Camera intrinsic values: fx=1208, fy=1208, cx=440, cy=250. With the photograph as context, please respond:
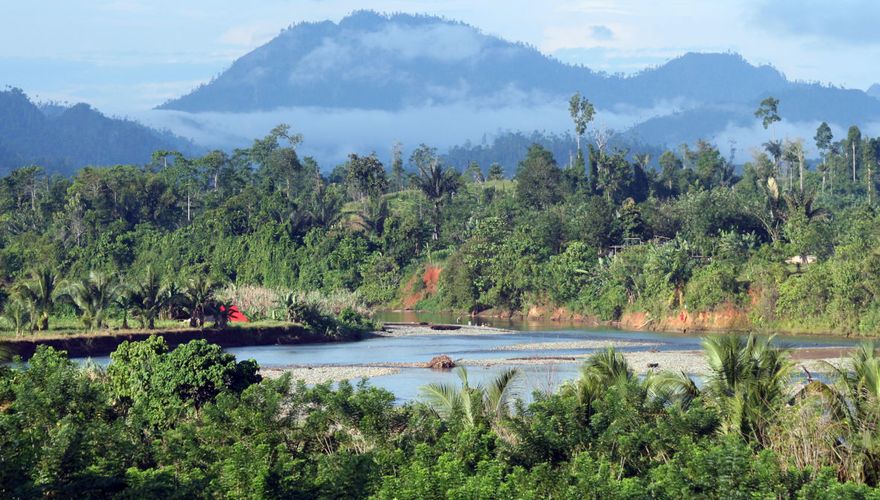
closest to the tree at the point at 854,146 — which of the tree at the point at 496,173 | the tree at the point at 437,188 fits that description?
the tree at the point at 496,173

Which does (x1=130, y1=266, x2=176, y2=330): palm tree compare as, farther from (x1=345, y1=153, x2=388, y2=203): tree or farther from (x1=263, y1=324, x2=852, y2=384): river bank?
(x1=345, y1=153, x2=388, y2=203): tree

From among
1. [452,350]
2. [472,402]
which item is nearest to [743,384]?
[472,402]

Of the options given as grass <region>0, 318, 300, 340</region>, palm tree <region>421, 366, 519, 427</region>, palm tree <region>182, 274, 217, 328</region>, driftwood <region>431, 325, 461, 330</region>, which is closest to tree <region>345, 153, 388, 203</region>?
driftwood <region>431, 325, 461, 330</region>

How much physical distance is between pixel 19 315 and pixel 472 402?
3301 cm

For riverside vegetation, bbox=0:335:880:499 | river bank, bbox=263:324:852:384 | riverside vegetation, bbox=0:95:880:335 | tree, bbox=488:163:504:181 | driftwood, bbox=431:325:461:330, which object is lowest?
river bank, bbox=263:324:852:384

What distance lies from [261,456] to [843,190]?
98.5 metres

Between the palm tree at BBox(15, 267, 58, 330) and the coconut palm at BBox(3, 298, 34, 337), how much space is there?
24 cm

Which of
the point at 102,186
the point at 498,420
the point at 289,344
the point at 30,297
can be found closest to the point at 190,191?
the point at 102,186

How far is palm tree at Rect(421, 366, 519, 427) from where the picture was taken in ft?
73.4

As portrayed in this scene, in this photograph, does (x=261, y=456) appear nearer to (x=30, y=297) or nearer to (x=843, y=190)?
(x=30, y=297)

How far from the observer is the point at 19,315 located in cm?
5019

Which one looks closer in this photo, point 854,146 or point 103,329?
point 103,329

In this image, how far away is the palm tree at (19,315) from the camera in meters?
49.9

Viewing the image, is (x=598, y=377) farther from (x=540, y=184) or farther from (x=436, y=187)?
(x=540, y=184)
